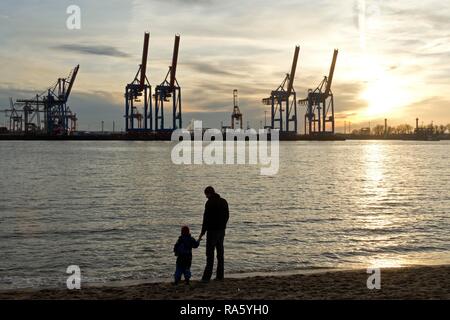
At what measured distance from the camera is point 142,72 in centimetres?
12925

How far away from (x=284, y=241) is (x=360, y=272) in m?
4.76

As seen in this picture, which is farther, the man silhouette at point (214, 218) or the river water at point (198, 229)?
the river water at point (198, 229)

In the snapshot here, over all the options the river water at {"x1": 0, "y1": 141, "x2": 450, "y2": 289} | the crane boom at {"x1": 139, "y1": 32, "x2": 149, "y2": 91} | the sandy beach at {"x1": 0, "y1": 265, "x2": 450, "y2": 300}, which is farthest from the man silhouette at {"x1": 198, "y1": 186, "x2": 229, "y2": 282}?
the crane boom at {"x1": 139, "y1": 32, "x2": 149, "y2": 91}

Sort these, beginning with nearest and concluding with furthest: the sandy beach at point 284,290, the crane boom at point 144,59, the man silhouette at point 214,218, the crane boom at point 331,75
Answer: the sandy beach at point 284,290 → the man silhouette at point 214,218 → the crane boom at point 144,59 → the crane boom at point 331,75

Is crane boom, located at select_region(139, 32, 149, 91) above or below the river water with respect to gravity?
above

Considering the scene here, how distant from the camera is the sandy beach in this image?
26.8 feet

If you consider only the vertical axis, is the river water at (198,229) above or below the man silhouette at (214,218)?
below

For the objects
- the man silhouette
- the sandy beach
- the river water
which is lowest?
the river water

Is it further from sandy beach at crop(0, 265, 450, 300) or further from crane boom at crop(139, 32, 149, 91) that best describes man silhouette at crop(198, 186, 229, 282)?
crane boom at crop(139, 32, 149, 91)

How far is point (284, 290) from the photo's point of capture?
8.71m

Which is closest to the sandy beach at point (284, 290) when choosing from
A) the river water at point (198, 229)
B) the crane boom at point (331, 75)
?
the river water at point (198, 229)

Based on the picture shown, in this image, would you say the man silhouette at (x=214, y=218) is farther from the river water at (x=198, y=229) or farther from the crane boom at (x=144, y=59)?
the crane boom at (x=144, y=59)

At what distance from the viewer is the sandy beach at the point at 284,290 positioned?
816 cm
